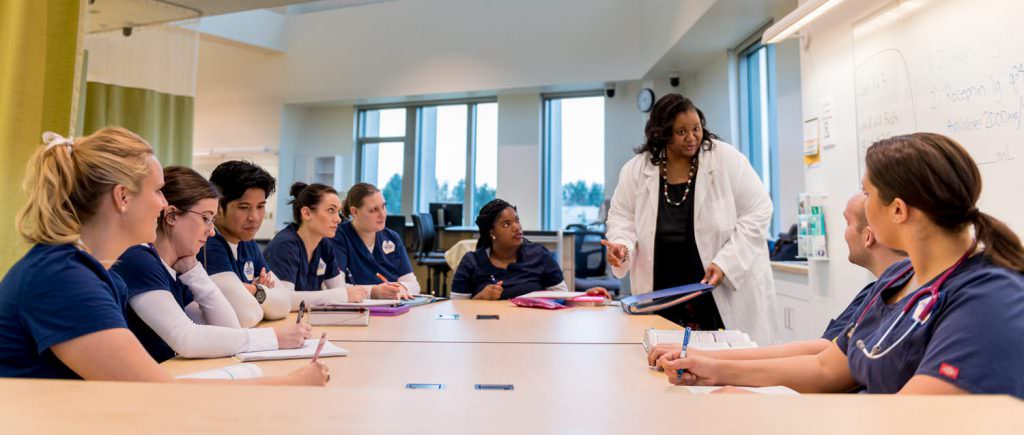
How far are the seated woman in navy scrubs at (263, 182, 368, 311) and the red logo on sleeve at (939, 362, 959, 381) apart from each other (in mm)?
2026

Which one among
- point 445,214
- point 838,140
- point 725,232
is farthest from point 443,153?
point 725,232

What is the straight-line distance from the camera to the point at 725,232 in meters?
2.33

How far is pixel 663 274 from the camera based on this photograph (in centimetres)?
244

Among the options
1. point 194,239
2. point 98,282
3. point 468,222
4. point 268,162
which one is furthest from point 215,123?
point 98,282

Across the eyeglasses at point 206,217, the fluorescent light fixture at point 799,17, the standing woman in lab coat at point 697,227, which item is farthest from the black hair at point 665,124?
the eyeglasses at point 206,217

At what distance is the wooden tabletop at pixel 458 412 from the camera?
1.58 ft

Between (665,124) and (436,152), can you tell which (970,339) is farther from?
(436,152)

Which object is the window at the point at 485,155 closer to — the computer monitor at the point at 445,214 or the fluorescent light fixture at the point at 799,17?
the computer monitor at the point at 445,214

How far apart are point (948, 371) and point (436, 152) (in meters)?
7.49

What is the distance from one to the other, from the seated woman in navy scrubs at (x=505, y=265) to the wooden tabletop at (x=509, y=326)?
1.72 feet

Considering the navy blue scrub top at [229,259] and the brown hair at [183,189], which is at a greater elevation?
the brown hair at [183,189]

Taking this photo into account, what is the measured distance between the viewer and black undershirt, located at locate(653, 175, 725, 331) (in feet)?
7.83

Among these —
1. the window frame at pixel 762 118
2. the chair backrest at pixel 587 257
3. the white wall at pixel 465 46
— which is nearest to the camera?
the window frame at pixel 762 118

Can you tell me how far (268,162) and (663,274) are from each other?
692cm
